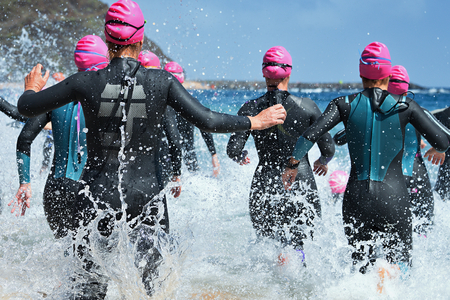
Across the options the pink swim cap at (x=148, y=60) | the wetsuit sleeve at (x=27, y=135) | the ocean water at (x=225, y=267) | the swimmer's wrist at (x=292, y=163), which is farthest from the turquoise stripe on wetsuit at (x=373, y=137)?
the pink swim cap at (x=148, y=60)

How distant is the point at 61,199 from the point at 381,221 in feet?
7.50

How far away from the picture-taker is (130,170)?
2.19 m

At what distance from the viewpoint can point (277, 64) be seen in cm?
354

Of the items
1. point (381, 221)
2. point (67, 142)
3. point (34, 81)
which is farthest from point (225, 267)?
point (34, 81)

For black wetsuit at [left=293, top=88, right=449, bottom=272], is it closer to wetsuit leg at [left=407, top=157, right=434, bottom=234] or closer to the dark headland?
wetsuit leg at [left=407, top=157, right=434, bottom=234]

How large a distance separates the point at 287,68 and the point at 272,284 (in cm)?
189

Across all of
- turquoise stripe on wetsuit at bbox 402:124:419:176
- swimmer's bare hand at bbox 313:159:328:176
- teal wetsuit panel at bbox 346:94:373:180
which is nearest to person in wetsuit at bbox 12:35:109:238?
teal wetsuit panel at bbox 346:94:373:180

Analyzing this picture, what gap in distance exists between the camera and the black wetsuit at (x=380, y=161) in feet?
9.14

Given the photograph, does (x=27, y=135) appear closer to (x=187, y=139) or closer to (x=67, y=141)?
(x=67, y=141)

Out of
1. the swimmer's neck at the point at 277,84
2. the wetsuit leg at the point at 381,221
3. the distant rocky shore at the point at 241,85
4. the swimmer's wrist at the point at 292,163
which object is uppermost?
the distant rocky shore at the point at 241,85

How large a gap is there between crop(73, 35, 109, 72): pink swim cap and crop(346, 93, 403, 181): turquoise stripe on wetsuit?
1822 millimetres

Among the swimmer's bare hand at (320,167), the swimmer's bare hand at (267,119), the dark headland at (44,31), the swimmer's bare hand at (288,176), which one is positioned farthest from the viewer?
the dark headland at (44,31)

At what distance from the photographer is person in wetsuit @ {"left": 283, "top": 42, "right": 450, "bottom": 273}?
2.79 m

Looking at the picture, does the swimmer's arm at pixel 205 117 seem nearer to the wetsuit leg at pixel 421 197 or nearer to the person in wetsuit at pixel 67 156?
the person in wetsuit at pixel 67 156
